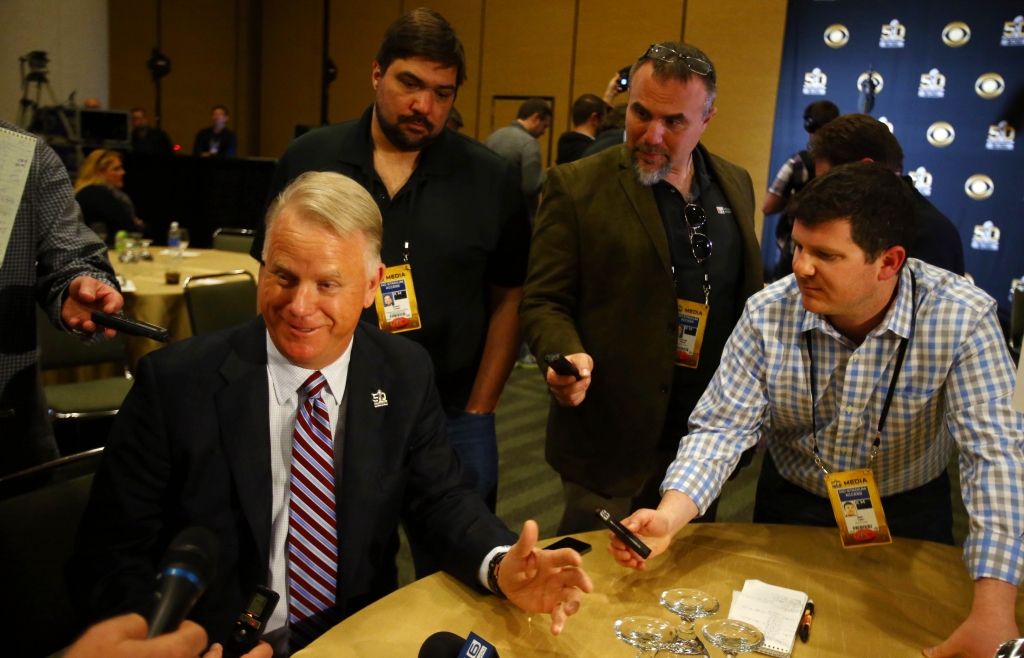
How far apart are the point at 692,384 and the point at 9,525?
5.39 ft

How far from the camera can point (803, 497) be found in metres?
1.94

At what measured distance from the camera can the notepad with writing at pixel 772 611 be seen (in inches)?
53.0

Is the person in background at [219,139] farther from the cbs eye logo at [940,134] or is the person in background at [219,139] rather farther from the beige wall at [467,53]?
the cbs eye logo at [940,134]

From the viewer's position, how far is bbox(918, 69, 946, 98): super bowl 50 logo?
6508mm

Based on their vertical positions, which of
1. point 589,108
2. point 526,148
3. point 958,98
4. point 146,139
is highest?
point 958,98

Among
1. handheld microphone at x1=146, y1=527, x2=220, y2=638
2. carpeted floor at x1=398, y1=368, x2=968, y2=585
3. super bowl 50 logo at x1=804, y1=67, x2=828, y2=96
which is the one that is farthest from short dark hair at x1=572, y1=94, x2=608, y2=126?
handheld microphone at x1=146, y1=527, x2=220, y2=638

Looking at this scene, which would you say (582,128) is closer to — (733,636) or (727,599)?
(727,599)

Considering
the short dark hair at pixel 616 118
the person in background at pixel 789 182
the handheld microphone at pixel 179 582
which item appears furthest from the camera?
the person in background at pixel 789 182

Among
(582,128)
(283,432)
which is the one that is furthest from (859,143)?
(582,128)

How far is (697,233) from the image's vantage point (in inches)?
88.9

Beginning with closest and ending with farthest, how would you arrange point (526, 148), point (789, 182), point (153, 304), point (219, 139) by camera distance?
1. point (153, 304)
2. point (789, 182)
3. point (526, 148)
4. point (219, 139)

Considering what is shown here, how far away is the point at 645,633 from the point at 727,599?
0.26 meters

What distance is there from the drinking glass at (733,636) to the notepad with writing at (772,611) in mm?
43

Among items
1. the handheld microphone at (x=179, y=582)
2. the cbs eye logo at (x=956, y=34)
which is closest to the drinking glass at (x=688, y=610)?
the handheld microphone at (x=179, y=582)
